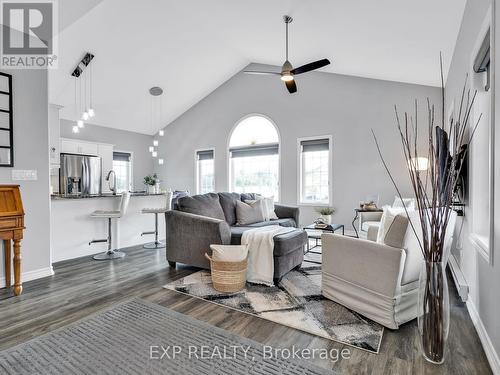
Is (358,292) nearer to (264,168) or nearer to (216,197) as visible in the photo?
(216,197)

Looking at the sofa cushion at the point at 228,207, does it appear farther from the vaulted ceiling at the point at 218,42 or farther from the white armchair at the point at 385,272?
the vaulted ceiling at the point at 218,42

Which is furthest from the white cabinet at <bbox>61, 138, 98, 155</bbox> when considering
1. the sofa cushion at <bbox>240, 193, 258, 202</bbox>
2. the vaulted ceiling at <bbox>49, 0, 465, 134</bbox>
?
the sofa cushion at <bbox>240, 193, 258, 202</bbox>

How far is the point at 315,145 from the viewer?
5797 mm

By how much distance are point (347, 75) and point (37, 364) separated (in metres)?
5.82

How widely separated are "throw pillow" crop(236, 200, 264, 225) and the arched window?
2.17 m

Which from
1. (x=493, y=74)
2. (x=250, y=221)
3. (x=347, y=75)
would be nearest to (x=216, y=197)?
(x=250, y=221)

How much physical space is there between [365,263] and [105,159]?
261 inches

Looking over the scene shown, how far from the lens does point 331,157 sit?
5.57m

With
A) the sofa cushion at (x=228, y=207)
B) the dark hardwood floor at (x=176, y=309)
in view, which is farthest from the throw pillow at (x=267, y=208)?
the dark hardwood floor at (x=176, y=309)

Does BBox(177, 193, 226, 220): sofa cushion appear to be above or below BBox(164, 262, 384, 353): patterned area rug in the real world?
above

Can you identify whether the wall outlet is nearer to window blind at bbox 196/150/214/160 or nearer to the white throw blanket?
the white throw blanket

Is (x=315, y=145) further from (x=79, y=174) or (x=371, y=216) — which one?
(x=79, y=174)

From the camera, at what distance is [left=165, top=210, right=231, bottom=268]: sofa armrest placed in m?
3.13

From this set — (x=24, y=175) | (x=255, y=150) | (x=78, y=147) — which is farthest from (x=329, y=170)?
(x=78, y=147)
